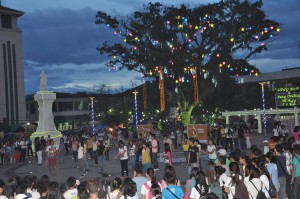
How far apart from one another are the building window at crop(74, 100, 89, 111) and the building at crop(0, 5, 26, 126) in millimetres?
14495

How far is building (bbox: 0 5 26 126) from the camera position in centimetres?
5681

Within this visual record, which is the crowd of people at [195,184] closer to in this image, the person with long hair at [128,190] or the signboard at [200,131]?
the person with long hair at [128,190]

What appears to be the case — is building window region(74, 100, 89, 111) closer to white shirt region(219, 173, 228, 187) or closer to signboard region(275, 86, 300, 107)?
signboard region(275, 86, 300, 107)

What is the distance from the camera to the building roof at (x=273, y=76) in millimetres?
45747

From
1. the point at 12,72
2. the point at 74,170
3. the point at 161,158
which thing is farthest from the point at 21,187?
the point at 12,72

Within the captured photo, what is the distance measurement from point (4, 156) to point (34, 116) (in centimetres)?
4676

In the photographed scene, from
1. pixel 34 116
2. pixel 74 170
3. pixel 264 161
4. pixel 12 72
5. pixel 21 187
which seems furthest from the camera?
pixel 34 116

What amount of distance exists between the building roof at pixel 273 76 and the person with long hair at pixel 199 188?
4064 centimetres

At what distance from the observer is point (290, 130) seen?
104 feet

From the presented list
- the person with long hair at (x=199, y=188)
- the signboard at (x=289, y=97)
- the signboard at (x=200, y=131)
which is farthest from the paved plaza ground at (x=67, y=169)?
the signboard at (x=289, y=97)

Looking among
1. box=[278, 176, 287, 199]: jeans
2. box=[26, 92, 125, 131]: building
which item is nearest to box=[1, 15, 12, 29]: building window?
box=[26, 92, 125, 131]: building

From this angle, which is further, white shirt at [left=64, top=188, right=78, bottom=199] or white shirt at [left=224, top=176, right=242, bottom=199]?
white shirt at [left=224, top=176, right=242, bottom=199]

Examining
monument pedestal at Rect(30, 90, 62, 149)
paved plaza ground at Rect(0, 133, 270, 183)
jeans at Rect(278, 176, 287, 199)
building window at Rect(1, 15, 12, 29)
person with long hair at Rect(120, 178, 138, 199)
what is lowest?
paved plaza ground at Rect(0, 133, 270, 183)

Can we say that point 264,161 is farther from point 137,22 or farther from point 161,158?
point 137,22
